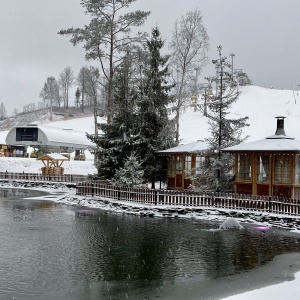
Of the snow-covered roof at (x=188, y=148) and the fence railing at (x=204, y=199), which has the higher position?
the snow-covered roof at (x=188, y=148)

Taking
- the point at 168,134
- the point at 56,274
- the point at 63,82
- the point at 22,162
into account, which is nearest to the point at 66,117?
the point at 63,82

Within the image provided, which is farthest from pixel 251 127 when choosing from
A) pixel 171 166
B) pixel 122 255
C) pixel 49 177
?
pixel 122 255

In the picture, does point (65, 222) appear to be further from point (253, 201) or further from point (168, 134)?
point (168, 134)

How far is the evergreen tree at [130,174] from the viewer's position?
26734 mm

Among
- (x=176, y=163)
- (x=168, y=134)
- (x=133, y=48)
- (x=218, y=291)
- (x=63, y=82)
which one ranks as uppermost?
(x=63, y=82)

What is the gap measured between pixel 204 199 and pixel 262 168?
13.2 ft

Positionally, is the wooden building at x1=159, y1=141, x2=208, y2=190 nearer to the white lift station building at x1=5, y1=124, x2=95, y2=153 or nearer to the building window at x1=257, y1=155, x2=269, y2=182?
the building window at x1=257, y1=155, x2=269, y2=182

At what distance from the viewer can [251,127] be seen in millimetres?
69688

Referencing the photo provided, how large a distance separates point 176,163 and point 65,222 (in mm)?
12855

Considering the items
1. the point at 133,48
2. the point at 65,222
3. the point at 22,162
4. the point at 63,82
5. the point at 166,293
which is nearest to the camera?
the point at 166,293

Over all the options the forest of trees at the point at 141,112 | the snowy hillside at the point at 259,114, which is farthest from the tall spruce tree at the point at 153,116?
the snowy hillside at the point at 259,114

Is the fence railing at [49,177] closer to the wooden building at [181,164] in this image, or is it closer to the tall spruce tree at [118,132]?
the tall spruce tree at [118,132]

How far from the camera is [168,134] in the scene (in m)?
30.3

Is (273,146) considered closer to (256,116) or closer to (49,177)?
(49,177)
